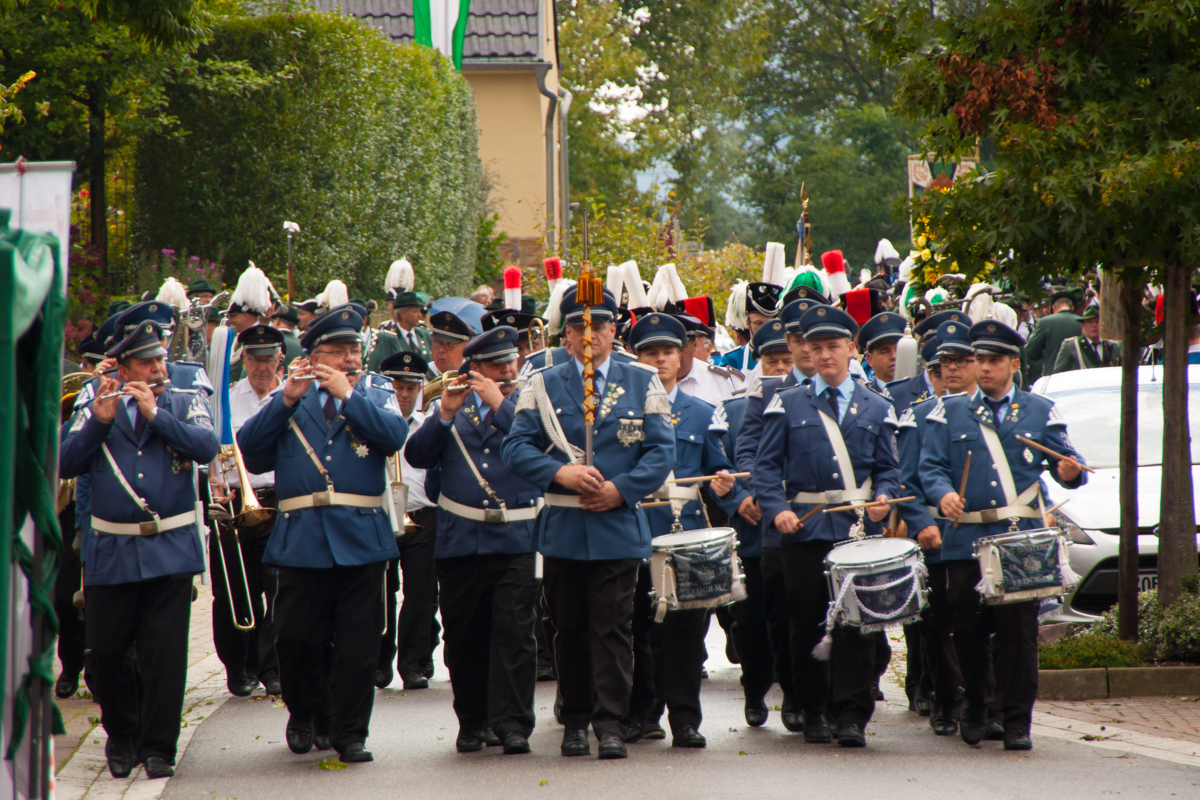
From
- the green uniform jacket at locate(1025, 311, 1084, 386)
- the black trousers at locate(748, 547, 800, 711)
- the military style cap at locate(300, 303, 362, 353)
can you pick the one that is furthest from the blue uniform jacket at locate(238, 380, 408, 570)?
the green uniform jacket at locate(1025, 311, 1084, 386)

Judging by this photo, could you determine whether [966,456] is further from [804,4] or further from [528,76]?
[804,4]

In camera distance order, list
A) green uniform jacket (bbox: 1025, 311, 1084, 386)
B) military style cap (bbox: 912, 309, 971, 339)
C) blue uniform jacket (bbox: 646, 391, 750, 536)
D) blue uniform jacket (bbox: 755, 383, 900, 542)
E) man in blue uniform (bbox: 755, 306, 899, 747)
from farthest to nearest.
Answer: green uniform jacket (bbox: 1025, 311, 1084, 386) < military style cap (bbox: 912, 309, 971, 339) < blue uniform jacket (bbox: 646, 391, 750, 536) < blue uniform jacket (bbox: 755, 383, 900, 542) < man in blue uniform (bbox: 755, 306, 899, 747)

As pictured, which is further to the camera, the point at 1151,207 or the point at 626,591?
the point at 1151,207

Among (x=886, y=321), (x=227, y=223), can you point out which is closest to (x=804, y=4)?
(x=227, y=223)

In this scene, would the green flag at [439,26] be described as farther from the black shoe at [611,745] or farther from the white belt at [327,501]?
the black shoe at [611,745]

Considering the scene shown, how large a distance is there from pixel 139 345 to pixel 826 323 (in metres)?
3.42

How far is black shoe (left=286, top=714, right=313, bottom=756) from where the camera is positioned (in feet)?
24.7

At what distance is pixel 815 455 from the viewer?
7.77 meters

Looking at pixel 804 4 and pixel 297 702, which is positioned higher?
pixel 804 4

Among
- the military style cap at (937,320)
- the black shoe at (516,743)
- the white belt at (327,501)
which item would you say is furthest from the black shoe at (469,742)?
the military style cap at (937,320)

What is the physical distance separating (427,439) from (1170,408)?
4421 mm

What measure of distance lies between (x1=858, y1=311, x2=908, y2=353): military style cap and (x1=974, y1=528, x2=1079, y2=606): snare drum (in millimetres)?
2664

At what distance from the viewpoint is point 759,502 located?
7.72 meters

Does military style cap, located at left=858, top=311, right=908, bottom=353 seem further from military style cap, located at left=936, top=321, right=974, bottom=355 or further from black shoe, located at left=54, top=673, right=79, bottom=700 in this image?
black shoe, located at left=54, top=673, right=79, bottom=700
